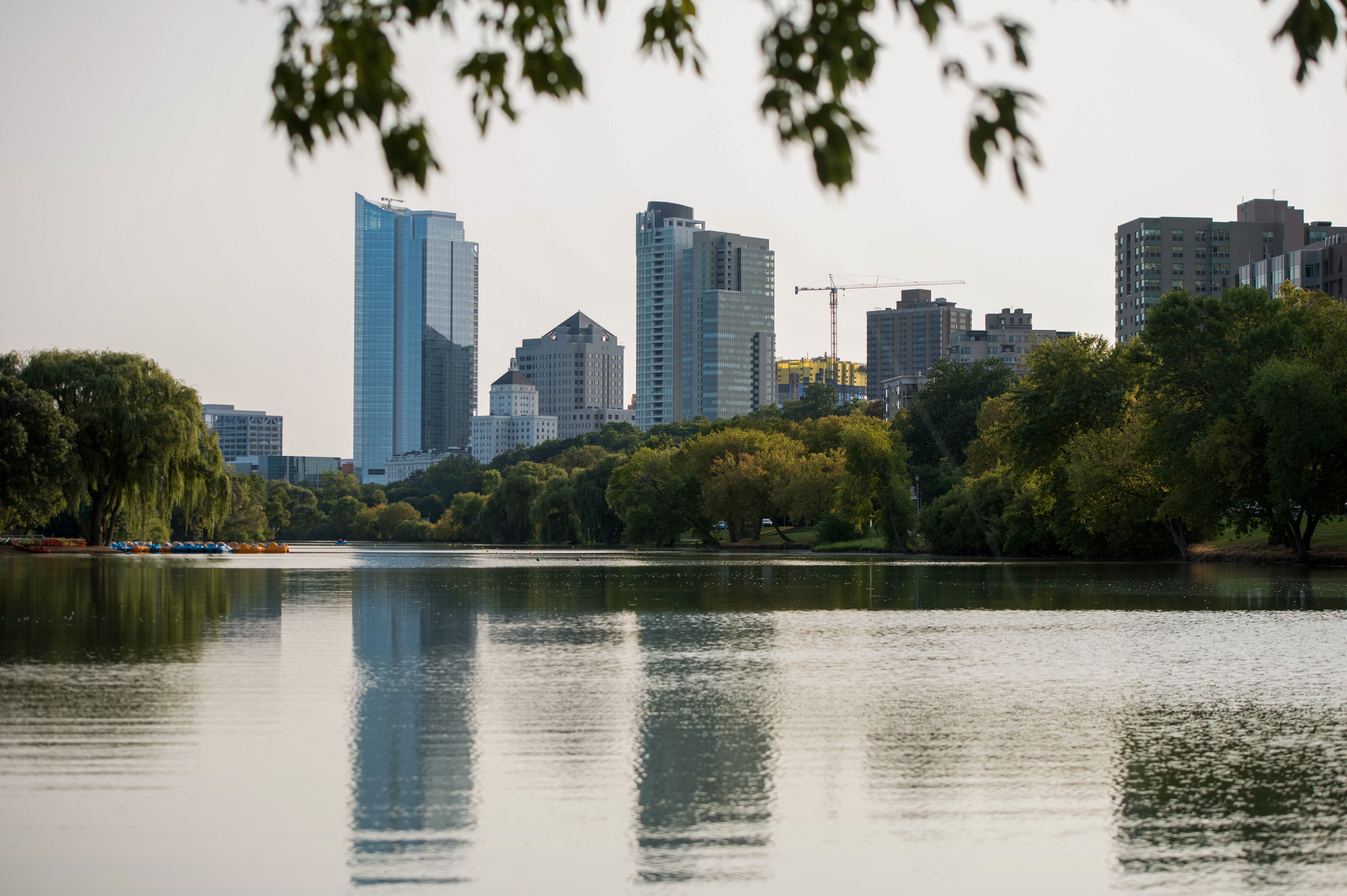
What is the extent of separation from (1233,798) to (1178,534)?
60.6 metres

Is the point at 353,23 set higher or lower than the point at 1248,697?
higher

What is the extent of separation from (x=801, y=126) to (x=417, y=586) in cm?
3524

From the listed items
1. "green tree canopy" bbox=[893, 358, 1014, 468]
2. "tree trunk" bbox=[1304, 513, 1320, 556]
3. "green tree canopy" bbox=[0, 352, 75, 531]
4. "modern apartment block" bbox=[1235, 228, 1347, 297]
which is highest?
"modern apartment block" bbox=[1235, 228, 1347, 297]

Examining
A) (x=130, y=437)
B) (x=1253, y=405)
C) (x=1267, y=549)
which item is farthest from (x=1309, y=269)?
(x=130, y=437)

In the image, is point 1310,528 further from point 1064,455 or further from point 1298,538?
point 1064,455

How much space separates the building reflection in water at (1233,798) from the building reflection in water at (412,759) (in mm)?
4660

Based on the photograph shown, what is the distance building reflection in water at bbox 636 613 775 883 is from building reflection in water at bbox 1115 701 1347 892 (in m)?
2.62

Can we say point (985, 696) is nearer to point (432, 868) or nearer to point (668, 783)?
point (668, 783)

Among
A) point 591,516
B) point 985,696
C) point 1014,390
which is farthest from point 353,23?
point 591,516

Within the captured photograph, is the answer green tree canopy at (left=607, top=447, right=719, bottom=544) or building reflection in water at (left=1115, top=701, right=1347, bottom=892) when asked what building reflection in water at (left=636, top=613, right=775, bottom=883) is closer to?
building reflection in water at (left=1115, top=701, right=1347, bottom=892)

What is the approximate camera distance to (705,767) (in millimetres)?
11188

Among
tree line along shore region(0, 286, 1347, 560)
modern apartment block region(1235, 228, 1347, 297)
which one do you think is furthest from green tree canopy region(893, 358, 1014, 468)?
modern apartment block region(1235, 228, 1347, 297)

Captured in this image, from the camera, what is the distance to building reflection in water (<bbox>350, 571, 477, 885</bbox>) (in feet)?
27.8

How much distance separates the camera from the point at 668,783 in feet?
34.5
